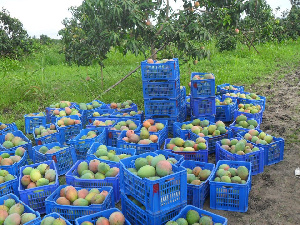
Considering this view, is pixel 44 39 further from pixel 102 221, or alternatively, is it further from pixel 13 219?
pixel 102 221

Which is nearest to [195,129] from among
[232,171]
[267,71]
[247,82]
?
[232,171]

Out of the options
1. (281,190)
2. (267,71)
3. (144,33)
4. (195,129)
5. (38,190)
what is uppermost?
(144,33)

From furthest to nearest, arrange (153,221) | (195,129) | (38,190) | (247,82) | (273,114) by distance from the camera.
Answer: (247,82), (273,114), (195,129), (38,190), (153,221)

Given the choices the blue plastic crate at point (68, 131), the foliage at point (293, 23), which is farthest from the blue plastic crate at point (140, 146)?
the foliage at point (293, 23)

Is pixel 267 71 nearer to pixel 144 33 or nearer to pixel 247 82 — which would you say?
Result: pixel 247 82

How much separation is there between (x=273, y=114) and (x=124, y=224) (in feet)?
13.3

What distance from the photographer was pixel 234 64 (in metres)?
10.1

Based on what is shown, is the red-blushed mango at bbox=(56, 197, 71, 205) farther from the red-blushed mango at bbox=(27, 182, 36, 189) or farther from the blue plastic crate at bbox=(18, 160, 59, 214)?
the red-blushed mango at bbox=(27, 182, 36, 189)

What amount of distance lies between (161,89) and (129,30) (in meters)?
2.01

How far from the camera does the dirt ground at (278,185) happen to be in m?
2.89

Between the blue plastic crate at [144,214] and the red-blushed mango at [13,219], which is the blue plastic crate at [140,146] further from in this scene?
the red-blushed mango at [13,219]

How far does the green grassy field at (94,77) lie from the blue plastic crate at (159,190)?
12.0ft

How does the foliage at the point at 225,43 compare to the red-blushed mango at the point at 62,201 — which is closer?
the red-blushed mango at the point at 62,201

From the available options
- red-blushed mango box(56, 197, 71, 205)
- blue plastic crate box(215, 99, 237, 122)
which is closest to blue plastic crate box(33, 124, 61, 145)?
red-blushed mango box(56, 197, 71, 205)
